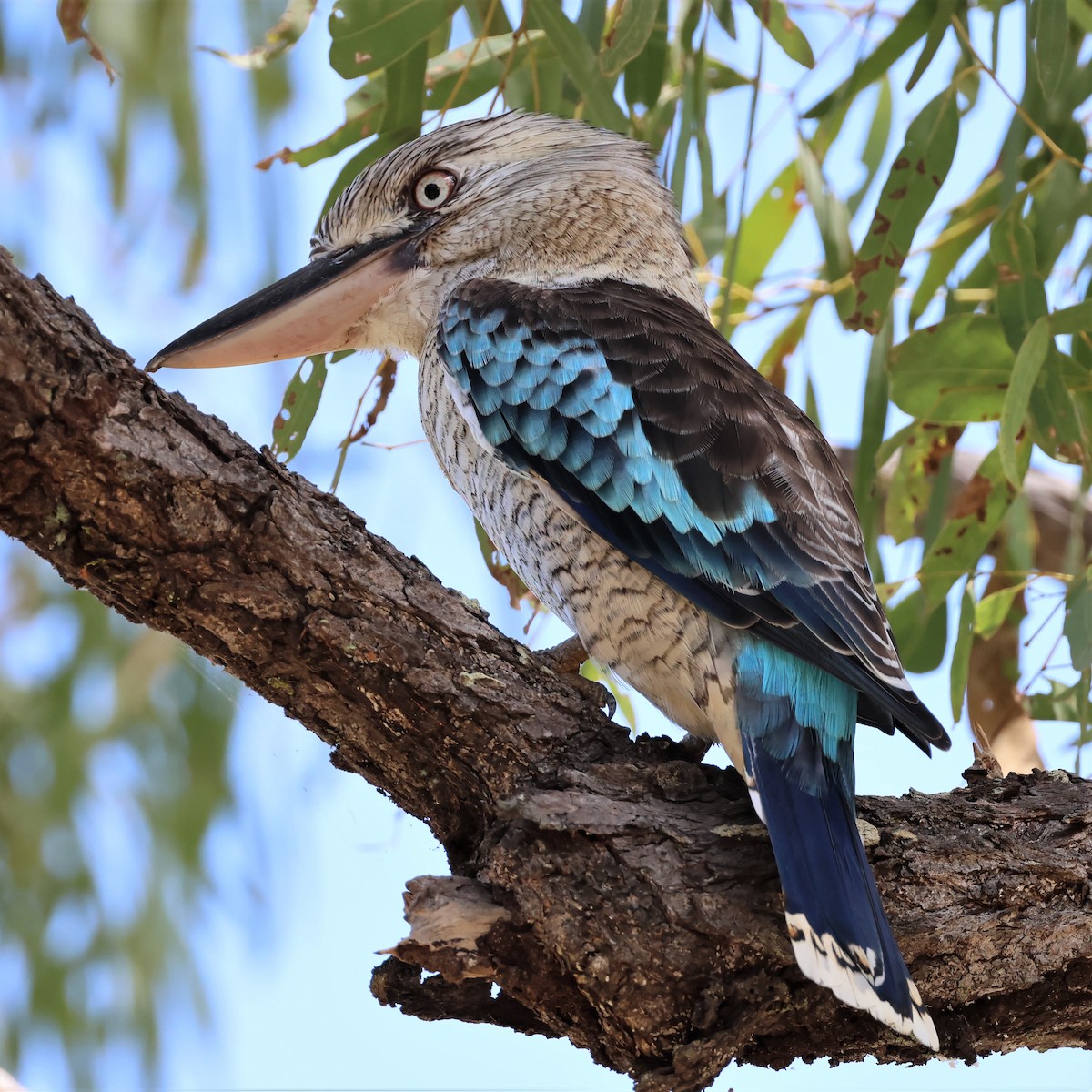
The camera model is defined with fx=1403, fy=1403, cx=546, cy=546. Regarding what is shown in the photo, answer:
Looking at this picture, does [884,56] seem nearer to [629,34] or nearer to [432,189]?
[629,34]

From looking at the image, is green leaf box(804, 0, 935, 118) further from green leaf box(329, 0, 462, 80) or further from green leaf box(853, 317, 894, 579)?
green leaf box(329, 0, 462, 80)

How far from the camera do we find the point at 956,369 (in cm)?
242

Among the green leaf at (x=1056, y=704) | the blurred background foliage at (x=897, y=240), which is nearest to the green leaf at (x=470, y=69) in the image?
the blurred background foliage at (x=897, y=240)

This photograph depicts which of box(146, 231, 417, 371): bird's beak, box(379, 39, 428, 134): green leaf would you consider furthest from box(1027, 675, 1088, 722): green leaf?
box(379, 39, 428, 134): green leaf

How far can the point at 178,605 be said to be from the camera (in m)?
1.65

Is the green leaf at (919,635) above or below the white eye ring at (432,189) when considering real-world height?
below

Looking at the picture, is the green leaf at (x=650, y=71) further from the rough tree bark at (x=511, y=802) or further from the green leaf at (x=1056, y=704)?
the green leaf at (x=1056, y=704)

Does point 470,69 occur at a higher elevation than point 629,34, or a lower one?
higher

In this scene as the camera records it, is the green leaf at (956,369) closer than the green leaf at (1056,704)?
Yes

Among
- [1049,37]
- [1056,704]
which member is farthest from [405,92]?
[1056,704]

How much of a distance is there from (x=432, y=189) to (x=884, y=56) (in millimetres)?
815

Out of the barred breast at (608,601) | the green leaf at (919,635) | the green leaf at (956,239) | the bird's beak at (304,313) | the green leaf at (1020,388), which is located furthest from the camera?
the green leaf at (956,239)

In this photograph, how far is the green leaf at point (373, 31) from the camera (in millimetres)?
2072

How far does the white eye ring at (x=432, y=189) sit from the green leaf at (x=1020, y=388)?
987 mm
